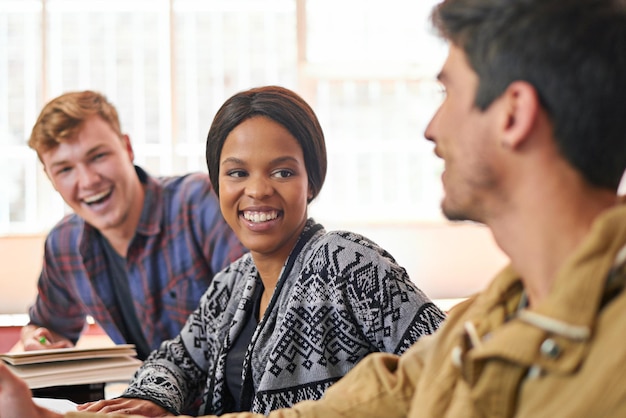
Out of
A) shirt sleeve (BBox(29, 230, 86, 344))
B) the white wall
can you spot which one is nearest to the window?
the white wall

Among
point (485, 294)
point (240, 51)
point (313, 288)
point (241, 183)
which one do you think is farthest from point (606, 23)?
point (240, 51)

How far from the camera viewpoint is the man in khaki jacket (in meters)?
0.88

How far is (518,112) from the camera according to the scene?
98 centimetres

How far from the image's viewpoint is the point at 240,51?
5895 millimetres

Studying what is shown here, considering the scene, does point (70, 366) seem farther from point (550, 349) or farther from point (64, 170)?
point (550, 349)

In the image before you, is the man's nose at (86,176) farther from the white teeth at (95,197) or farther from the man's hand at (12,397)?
the man's hand at (12,397)

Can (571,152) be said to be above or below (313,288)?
above

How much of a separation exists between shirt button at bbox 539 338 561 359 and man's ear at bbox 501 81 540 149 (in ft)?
0.71

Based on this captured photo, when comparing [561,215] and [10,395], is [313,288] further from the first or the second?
[561,215]

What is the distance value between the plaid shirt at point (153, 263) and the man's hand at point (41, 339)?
4cm

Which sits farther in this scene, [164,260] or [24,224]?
[24,224]

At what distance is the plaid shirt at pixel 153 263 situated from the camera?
2799 millimetres

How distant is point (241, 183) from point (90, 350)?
0.64m

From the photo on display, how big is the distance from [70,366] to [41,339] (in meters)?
0.81
